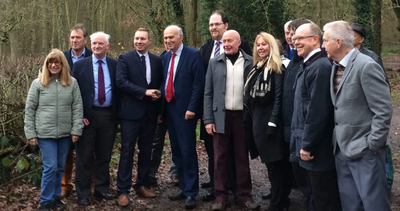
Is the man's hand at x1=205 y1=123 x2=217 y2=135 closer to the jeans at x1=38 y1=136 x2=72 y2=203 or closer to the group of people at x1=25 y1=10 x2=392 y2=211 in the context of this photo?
the group of people at x1=25 y1=10 x2=392 y2=211

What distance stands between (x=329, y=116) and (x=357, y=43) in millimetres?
1871

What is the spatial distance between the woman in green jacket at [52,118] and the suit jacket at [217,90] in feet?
5.58

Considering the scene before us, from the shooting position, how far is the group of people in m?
4.39

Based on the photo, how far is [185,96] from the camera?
597 cm

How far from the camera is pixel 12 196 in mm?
6145

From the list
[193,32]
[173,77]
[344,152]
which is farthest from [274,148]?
[193,32]

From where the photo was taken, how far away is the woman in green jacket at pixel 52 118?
5.43 metres

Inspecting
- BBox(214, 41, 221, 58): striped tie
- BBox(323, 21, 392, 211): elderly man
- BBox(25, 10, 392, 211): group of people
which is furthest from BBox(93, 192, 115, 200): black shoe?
BBox(323, 21, 392, 211): elderly man

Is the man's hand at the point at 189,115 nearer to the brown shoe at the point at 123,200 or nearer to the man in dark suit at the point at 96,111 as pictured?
the man in dark suit at the point at 96,111

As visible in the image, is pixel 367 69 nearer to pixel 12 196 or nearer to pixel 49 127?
pixel 49 127

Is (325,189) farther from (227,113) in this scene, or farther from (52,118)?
(52,118)

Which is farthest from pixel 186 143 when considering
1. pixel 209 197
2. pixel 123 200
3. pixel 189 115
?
pixel 123 200

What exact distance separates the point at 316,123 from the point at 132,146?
9.26 ft

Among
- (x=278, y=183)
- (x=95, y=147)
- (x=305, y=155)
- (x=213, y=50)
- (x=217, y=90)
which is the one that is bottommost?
(x=278, y=183)
